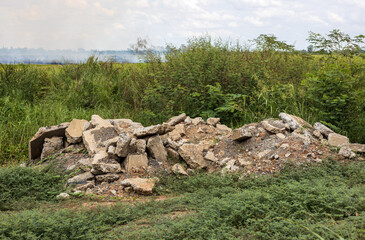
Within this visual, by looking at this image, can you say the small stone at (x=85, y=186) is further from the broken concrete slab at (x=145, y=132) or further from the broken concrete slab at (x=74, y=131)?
the broken concrete slab at (x=74, y=131)

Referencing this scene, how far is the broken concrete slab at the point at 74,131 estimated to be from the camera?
7.32 meters

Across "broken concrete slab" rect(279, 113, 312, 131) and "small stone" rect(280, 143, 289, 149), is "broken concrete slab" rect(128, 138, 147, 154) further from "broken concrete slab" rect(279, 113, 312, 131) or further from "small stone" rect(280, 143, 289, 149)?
"broken concrete slab" rect(279, 113, 312, 131)

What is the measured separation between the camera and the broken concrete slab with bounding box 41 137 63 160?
7.35 m

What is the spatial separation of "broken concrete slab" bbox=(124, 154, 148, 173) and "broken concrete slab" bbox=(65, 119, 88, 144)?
154 centimetres

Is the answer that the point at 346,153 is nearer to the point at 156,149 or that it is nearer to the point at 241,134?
the point at 241,134

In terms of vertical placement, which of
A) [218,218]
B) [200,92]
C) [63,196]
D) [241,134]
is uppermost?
[200,92]

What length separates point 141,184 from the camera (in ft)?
18.7

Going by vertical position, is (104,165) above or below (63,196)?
above

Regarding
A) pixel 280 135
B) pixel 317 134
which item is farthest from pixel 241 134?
pixel 317 134

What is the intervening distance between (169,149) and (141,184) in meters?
1.20

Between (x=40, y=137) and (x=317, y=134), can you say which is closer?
(x=317, y=134)

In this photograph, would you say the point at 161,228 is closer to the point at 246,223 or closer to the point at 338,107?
the point at 246,223

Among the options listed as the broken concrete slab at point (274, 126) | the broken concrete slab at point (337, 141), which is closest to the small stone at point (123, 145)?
the broken concrete slab at point (274, 126)

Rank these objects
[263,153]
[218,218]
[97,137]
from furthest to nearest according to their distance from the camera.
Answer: [97,137]
[263,153]
[218,218]
